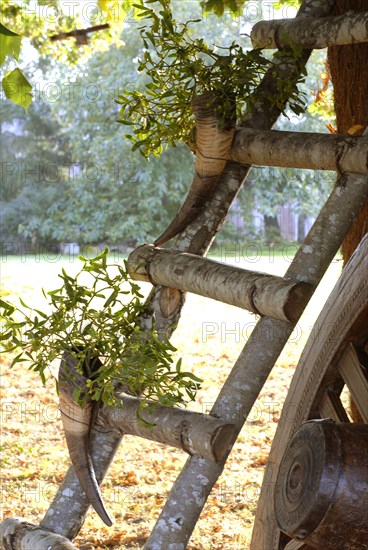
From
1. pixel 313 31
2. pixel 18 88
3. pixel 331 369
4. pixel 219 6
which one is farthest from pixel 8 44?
pixel 219 6

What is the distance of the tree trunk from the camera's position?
2.79 meters

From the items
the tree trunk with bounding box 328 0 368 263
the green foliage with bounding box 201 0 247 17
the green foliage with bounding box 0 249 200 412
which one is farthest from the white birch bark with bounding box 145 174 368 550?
the green foliage with bounding box 201 0 247 17

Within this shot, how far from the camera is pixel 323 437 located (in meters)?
1.31

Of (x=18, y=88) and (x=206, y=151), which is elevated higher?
(x=18, y=88)

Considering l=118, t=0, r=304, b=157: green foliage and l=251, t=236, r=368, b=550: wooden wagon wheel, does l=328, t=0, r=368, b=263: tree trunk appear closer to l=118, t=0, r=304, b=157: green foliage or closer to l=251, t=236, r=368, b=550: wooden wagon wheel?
l=118, t=0, r=304, b=157: green foliage

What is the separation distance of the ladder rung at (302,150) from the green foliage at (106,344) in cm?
47

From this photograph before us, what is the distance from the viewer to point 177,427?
198cm

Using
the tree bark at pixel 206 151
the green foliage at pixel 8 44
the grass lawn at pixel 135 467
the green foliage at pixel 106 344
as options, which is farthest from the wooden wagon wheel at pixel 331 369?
the grass lawn at pixel 135 467

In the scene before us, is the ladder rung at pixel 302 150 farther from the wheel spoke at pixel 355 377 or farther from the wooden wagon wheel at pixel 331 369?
the wheel spoke at pixel 355 377

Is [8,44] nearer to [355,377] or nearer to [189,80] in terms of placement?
[189,80]

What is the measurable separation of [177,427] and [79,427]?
0.36 meters

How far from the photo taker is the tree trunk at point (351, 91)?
110 inches

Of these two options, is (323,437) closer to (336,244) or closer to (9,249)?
(336,244)

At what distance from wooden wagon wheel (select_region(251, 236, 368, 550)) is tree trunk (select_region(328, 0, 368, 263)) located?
3.77ft
